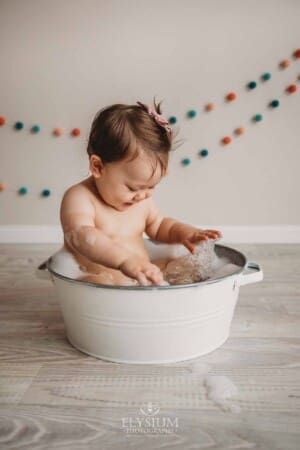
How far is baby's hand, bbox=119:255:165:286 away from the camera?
2.32 ft

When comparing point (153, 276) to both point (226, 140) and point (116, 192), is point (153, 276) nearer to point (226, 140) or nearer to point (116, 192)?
point (116, 192)

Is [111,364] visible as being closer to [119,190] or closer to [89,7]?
[119,190]

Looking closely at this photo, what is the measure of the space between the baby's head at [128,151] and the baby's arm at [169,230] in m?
0.14

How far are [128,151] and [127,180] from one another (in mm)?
57

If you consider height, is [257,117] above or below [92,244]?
above

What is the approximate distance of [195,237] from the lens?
0.93m

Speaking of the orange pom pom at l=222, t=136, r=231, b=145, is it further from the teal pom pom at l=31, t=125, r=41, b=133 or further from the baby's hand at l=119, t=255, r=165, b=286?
the baby's hand at l=119, t=255, r=165, b=286

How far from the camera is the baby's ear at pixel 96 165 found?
855mm

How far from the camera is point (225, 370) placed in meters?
0.73

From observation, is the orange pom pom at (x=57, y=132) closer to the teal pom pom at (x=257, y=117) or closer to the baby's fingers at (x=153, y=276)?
the teal pom pom at (x=257, y=117)

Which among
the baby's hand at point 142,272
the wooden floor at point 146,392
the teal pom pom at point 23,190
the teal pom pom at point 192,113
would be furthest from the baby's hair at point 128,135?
the teal pom pom at point 23,190

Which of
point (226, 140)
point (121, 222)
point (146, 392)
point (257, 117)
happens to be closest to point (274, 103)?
point (257, 117)

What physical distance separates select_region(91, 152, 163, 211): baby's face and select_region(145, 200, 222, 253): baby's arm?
5.2 inches

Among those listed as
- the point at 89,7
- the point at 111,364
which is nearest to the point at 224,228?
the point at 89,7
